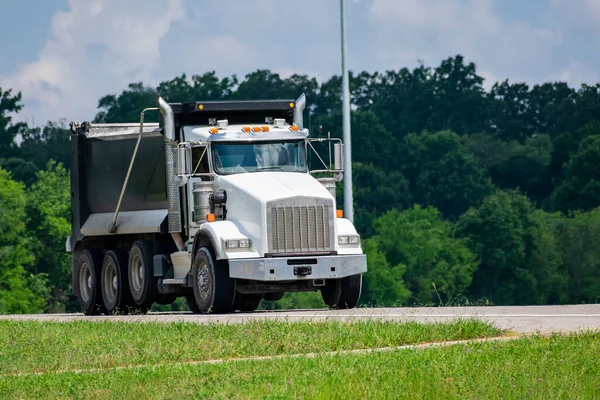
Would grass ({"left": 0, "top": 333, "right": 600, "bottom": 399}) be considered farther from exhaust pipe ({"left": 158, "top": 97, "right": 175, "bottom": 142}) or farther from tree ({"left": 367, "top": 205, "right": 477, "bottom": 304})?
tree ({"left": 367, "top": 205, "right": 477, "bottom": 304})

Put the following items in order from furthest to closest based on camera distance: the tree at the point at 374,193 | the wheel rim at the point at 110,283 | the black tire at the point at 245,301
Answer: the tree at the point at 374,193 → the wheel rim at the point at 110,283 → the black tire at the point at 245,301

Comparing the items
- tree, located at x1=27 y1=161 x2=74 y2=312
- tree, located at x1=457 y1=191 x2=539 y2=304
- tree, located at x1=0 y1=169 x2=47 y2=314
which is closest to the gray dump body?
tree, located at x1=0 y1=169 x2=47 y2=314

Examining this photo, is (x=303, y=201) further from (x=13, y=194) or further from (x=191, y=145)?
(x=13, y=194)

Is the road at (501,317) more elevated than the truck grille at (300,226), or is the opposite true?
the truck grille at (300,226)

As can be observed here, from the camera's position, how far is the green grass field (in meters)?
13.2

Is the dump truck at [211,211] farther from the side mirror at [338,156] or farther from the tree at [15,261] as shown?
the tree at [15,261]

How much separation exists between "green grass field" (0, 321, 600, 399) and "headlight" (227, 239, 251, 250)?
5163 mm

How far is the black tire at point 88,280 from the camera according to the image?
3028cm

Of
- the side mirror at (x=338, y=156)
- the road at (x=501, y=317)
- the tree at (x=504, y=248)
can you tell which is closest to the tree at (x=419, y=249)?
the tree at (x=504, y=248)

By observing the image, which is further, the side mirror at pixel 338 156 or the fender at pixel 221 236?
the side mirror at pixel 338 156

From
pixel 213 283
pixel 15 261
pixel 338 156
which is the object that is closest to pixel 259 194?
pixel 213 283

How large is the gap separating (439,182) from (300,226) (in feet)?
373

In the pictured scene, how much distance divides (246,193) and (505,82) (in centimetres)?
13987

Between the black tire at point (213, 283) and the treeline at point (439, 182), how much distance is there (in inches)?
2701
